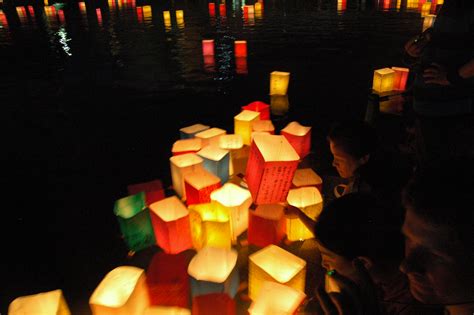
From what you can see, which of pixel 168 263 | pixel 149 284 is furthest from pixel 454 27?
pixel 149 284

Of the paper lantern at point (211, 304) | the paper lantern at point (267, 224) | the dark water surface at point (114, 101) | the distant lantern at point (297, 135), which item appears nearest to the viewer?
the paper lantern at point (211, 304)

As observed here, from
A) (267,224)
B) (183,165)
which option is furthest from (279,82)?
(267,224)

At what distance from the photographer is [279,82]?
6.01 metres

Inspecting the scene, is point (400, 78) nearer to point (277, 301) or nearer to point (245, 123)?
point (245, 123)

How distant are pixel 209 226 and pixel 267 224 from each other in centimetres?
45

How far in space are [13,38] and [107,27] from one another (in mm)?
3207

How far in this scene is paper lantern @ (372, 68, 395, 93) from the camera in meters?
5.75

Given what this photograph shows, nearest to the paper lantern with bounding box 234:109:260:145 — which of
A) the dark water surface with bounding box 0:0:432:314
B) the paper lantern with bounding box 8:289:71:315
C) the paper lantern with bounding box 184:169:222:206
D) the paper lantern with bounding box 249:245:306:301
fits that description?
the dark water surface with bounding box 0:0:432:314

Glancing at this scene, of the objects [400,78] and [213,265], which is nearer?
[213,265]

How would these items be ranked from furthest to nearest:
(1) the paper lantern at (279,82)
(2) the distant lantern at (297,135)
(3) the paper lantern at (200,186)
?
(1) the paper lantern at (279,82) < (2) the distant lantern at (297,135) < (3) the paper lantern at (200,186)

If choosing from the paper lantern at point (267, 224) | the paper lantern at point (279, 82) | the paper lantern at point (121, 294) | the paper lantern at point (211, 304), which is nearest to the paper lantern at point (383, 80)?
the paper lantern at point (279, 82)

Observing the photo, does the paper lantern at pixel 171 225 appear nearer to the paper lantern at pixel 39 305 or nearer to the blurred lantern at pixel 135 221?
the blurred lantern at pixel 135 221

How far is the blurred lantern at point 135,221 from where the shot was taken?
8.61 ft

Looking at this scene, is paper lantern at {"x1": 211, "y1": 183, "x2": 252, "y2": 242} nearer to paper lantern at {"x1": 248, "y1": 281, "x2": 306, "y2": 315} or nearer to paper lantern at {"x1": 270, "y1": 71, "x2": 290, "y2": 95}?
paper lantern at {"x1": 248, "y1": 281, "x2": 306, "y2": 315}
